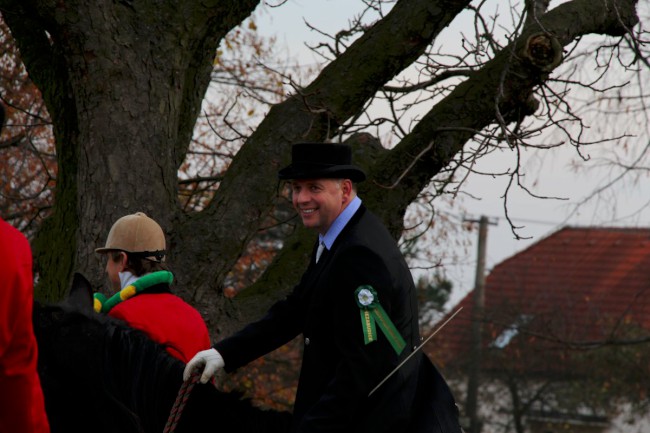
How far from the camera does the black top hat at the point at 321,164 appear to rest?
13.6 feet

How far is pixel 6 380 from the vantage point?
280 centimetres

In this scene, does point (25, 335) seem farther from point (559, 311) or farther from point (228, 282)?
point (559, 311)

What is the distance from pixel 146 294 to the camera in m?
4.61

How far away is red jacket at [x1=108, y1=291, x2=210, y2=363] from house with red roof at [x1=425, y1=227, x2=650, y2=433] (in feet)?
63.0

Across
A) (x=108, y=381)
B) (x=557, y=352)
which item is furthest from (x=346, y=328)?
(x=557, y=352)

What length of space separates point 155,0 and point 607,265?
2615cm

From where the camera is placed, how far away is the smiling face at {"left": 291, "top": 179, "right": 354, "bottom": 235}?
4.12m

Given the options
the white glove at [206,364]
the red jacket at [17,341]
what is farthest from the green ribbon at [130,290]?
the red jacket at [17,341]

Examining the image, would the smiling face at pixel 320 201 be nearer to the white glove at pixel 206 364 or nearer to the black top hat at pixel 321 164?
the black top hat at pixel 321 164

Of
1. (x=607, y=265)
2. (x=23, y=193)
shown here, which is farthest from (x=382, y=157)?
(x=607, y=265)

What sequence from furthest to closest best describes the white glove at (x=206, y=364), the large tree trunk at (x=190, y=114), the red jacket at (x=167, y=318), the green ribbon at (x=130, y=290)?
1. the large tree trunk at (x=190, y=114)
2. the green ribbon at (x=130, y=290)
3. the red jacket at (x=167, y=318)
4. the white glove at (x=206, y=364)

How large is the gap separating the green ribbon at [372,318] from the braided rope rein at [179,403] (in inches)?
24.4

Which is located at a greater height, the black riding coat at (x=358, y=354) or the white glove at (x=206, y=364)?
the black riding coat at (x=358, y=354)

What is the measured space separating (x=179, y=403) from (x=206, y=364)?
23cm
